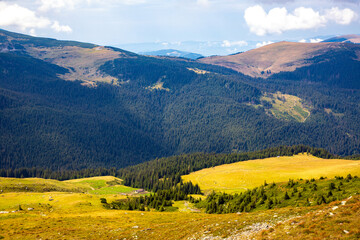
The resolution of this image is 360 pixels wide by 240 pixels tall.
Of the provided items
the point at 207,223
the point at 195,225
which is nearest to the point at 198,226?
the point at 195,225

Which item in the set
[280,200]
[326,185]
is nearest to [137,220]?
[280,200]

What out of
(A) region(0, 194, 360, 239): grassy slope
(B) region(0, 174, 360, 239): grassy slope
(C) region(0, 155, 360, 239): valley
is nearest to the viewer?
(A) region(0, 194, 360, 239): grassy slope

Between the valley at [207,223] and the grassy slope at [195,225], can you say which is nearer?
the grassy slope at [195,225]

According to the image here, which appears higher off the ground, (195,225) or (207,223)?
(207,223)

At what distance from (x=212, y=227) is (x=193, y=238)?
501 cm

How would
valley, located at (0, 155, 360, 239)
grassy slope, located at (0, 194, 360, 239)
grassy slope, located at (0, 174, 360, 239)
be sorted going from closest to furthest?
1. grassy slope, located at (0, 194, 360, 239)
2. grassy slope, located at (0, 174, 360, 239)
3. valley, located at (0, 155, 360, 239)

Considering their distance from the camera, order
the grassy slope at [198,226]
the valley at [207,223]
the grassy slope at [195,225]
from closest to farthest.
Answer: the grassy slope at [198,226] → the grassy slope at [195,225] → the valley at [207,223]

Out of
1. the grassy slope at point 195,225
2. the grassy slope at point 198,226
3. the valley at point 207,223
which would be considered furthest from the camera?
the valley at point 207,223

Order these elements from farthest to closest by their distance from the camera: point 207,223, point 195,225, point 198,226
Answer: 1. point 195,225
2. point 207,223
3. point 198,226

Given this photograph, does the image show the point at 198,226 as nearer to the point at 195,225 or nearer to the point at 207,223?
the point at 195,225

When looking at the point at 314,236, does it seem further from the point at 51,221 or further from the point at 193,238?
the point at 51,221

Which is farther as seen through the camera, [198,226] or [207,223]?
[207,223]

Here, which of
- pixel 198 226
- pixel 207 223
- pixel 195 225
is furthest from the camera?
pixel 195 225

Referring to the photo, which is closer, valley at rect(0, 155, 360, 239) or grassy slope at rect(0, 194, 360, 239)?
grassy slope at rect(0, 194, 360, 239)
